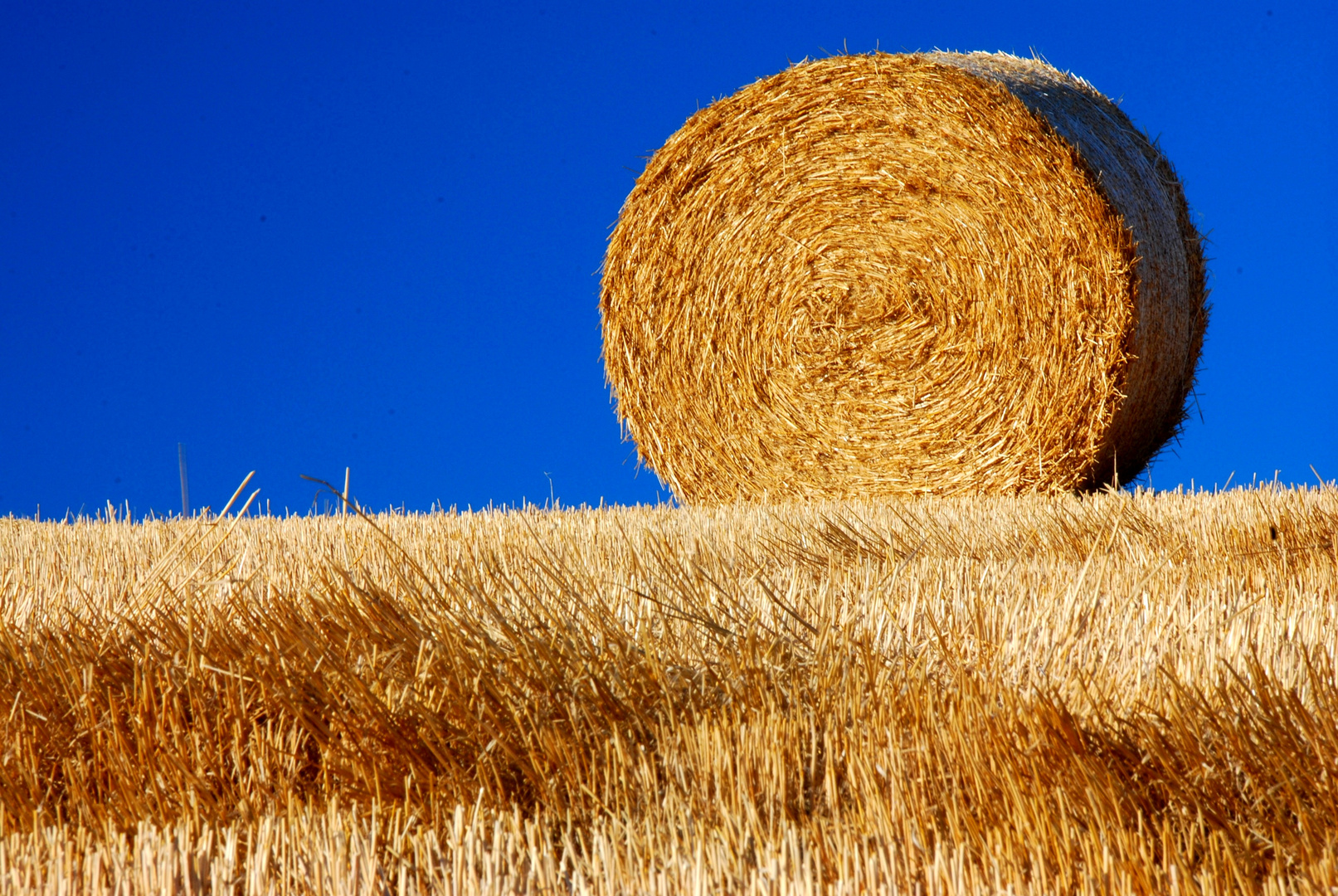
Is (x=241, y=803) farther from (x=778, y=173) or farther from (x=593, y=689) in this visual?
(x=778, y=173)

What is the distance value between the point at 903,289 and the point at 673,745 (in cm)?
375

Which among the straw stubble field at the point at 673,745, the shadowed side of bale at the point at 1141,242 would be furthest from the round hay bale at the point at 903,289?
the straw stubble field at the point at 673,745

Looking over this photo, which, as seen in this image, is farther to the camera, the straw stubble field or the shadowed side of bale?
the shadowed side of bale

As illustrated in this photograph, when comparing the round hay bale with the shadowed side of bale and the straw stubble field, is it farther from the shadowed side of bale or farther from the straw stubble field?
the straw stubble field

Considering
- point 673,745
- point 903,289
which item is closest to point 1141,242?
point 903,289

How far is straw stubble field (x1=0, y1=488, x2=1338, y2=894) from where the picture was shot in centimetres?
103

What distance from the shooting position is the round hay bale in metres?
4.32

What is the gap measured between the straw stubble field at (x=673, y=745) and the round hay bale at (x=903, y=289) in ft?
8.60

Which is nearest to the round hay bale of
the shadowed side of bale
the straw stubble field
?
the shadowed side of bale

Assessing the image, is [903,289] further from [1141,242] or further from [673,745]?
[673,745]

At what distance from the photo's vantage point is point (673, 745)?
1.23m

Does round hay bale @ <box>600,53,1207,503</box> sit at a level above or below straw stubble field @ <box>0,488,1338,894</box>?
above

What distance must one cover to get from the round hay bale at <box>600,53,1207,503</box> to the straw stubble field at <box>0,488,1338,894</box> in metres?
2.62

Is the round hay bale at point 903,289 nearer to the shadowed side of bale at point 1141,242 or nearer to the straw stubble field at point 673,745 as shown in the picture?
the shadowed side of bale at point 1141,242
